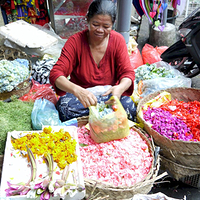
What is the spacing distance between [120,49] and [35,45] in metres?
1.71

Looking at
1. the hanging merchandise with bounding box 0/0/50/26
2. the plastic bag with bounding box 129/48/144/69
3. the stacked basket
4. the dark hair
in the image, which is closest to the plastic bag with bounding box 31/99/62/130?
the stacked basket

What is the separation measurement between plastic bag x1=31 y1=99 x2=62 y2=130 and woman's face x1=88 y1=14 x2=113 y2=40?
2.88ft

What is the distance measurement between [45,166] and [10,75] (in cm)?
153

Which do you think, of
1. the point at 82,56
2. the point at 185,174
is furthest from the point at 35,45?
the point at 185,174

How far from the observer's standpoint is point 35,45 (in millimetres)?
3668

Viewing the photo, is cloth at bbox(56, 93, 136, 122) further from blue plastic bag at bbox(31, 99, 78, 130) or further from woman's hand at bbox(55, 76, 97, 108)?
woman's hand at bbox(55, 76, 97, 108)

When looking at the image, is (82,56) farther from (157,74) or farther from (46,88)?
(157,74)

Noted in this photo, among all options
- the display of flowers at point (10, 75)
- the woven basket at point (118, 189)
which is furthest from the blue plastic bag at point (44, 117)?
the woven basket at point (118, 189)

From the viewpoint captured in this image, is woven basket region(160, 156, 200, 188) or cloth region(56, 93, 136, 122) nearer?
woven basket region(160, 156, 200, 188)

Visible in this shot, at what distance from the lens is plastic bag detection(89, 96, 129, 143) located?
2.06m

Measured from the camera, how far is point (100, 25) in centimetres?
218

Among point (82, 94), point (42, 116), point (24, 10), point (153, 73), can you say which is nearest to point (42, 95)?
point (42, 116)

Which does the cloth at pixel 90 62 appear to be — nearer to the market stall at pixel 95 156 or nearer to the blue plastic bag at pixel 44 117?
the blue plastic bag at pixel 44 117

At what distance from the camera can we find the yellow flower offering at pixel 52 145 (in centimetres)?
178
